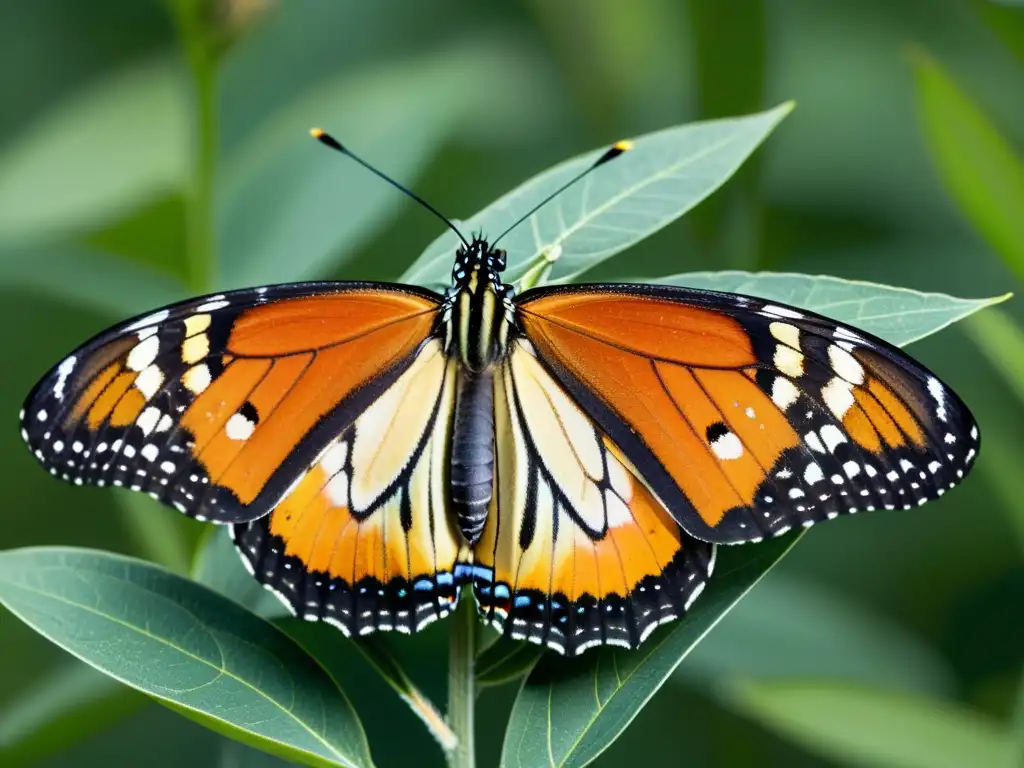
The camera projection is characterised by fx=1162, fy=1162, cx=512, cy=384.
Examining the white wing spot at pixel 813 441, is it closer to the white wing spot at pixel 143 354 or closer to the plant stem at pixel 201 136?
the white wing spot at pixel 143 354

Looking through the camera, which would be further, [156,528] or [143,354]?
[156,528]

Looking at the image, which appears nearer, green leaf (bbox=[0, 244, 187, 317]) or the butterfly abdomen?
the butterfly abdomen

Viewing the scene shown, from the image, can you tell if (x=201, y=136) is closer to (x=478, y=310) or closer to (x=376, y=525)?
(x=478, y=310)

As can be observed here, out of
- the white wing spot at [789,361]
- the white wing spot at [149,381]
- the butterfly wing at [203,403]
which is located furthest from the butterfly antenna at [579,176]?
the white wing spot at [149,381]

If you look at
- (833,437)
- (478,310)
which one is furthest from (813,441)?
(478,310)

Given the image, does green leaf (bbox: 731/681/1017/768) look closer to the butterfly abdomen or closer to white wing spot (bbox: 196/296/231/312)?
the butterfly abdomen

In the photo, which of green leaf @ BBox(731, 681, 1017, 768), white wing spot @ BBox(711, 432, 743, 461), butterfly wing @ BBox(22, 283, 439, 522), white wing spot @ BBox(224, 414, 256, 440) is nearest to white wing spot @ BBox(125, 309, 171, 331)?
butterfly wing @ BBox(22, 283, 439, 522)

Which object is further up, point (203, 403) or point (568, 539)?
point (203, 403)
